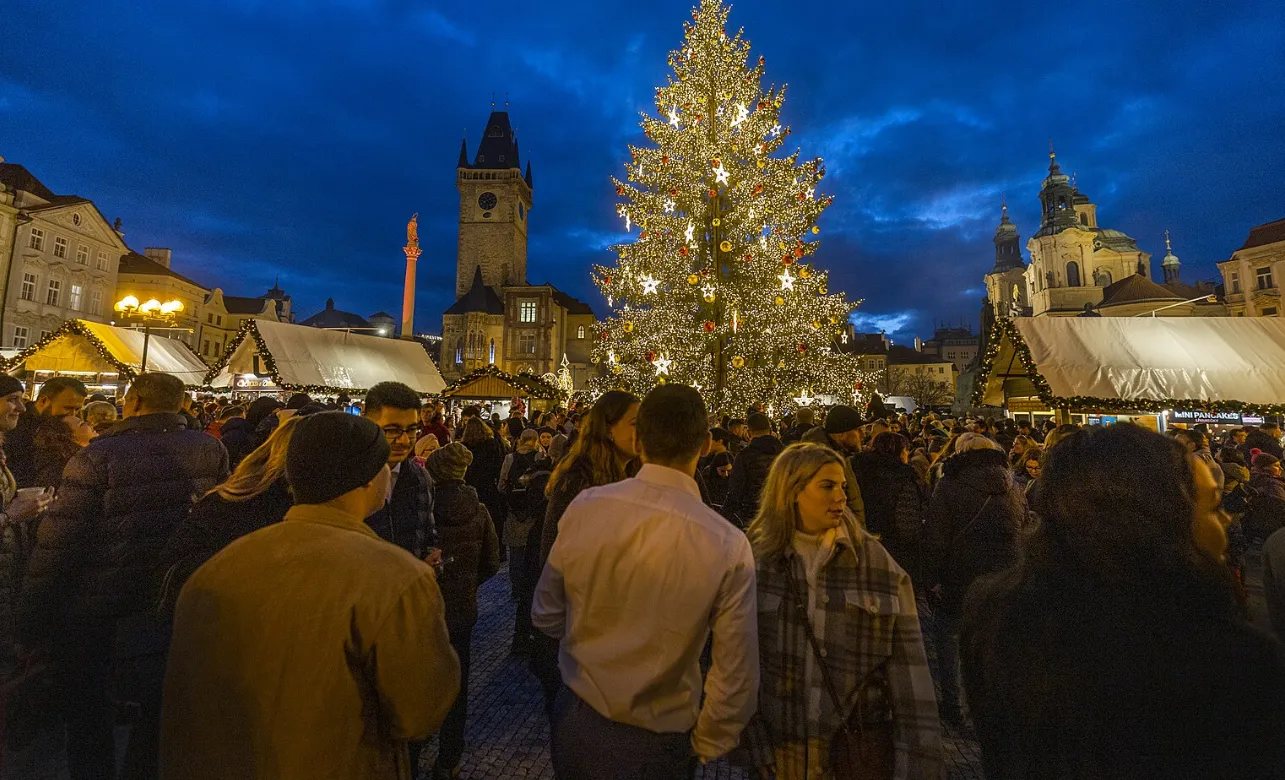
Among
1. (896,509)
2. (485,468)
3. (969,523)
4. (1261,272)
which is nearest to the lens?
(969,523)

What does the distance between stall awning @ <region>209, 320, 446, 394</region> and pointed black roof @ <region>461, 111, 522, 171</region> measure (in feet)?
188

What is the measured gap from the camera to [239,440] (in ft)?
16.9

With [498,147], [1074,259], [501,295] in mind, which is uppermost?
[498,147]

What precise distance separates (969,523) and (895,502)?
57cm

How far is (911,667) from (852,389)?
1466 cm

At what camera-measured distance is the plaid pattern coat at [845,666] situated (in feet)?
7.00

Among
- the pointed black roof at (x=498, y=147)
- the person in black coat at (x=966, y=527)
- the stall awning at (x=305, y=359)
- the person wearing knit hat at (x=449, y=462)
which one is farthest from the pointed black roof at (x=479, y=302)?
the person in black coat at (x=966, y=527)

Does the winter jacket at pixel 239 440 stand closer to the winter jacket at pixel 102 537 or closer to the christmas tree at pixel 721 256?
the winter jacket at pixel 102 537

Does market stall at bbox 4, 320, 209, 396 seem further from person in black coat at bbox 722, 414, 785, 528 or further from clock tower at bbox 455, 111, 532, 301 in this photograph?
clock tower at bbox 455, 111, 532, 301

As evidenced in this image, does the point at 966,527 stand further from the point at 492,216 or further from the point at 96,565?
the point at 492,216

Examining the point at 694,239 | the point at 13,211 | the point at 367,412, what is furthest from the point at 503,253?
the point at 367,412

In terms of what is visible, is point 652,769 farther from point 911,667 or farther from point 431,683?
point 911,667

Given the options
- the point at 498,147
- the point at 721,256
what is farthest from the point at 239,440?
the point at 498,147

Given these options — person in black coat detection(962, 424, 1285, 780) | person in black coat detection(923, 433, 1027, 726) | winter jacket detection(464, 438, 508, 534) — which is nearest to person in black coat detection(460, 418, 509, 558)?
winter jacket detection(464, 438, 508, 534)
